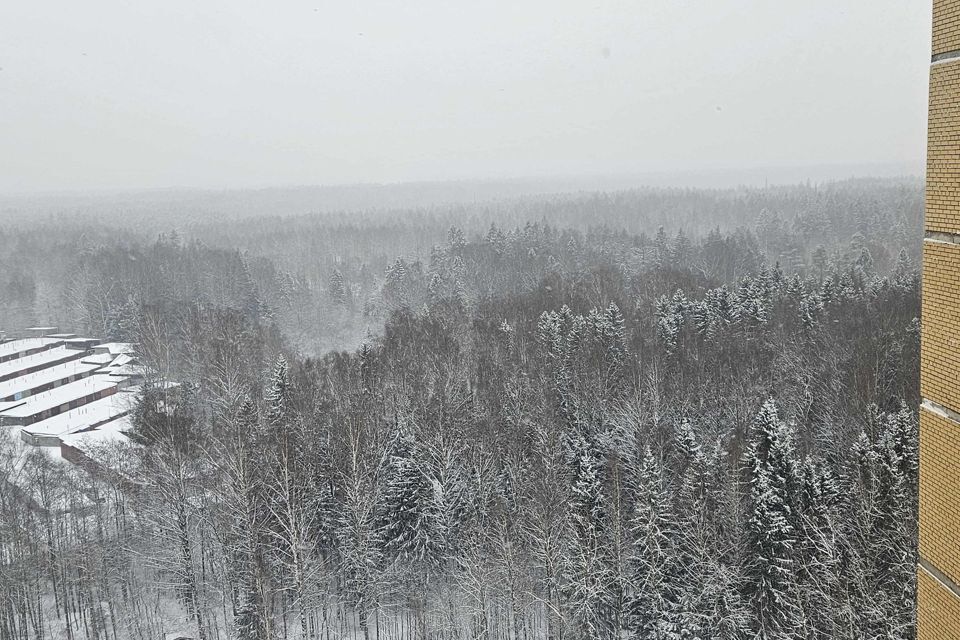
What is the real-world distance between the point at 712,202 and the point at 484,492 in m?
170

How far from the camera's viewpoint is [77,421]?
38.5 metres

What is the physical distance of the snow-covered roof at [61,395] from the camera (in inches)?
1615

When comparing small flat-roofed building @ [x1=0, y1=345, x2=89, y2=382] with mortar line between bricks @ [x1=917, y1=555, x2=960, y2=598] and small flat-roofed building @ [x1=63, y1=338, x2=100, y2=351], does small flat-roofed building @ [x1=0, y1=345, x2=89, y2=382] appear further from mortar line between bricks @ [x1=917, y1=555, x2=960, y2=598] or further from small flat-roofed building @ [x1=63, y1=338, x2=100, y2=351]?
mortar line between bricks @ [x1=917, y1=555, x2=960, y2=598]

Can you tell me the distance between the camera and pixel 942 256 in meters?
6.32

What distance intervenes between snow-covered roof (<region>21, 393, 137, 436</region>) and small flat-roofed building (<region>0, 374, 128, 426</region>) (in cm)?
87

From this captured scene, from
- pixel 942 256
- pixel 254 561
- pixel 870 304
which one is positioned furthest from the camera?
pixel 870 304

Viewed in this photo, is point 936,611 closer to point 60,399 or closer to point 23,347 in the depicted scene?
point 60,399

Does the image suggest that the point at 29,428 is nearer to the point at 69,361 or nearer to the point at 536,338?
the point at 69,361

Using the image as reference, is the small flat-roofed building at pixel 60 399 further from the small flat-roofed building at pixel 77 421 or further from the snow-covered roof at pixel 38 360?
the snow-covered roof at pixel 38 360

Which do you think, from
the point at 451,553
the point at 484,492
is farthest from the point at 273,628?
the point at 484,492

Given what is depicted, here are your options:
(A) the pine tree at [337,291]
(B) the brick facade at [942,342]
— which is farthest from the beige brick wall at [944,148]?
(A) the pine tree at [337,291]

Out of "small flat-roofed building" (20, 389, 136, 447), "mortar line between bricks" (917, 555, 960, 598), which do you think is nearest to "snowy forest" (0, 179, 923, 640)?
"small flat-roofed building" (20, 389, 136, 447)

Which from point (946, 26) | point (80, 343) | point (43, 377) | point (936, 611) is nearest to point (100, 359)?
point (43, 377)

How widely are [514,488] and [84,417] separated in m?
29.9
